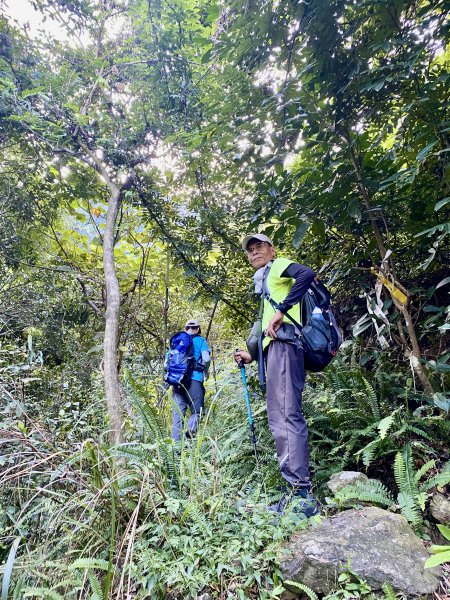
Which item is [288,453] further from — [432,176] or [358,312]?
[432,176]

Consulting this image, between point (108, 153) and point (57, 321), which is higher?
point (108, 153)

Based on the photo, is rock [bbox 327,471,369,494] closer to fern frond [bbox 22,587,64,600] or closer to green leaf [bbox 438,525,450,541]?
green leaf [bbox 438,525,450,541]

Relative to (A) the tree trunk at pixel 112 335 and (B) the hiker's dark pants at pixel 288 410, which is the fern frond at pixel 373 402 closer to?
(B) the hiker's dark pants at pixel 288 410

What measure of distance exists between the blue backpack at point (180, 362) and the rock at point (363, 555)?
3187 millimetres

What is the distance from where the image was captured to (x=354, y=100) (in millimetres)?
3346

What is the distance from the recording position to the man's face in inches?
140

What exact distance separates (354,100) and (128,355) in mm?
6555

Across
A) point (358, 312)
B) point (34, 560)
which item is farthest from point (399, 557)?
point (358, 312)

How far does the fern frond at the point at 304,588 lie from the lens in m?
1.93

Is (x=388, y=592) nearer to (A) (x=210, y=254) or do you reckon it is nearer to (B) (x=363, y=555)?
(B) (x=363, y=555)

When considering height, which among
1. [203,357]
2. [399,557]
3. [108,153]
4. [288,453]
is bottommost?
[399,557]

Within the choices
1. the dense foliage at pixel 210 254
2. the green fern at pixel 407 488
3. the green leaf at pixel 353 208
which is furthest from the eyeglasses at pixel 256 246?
the green fern at pixel 407 488

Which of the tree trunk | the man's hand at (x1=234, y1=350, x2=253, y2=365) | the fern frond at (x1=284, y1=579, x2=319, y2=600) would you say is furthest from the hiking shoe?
the tree trunk

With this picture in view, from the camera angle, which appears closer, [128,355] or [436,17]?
[436,17]
